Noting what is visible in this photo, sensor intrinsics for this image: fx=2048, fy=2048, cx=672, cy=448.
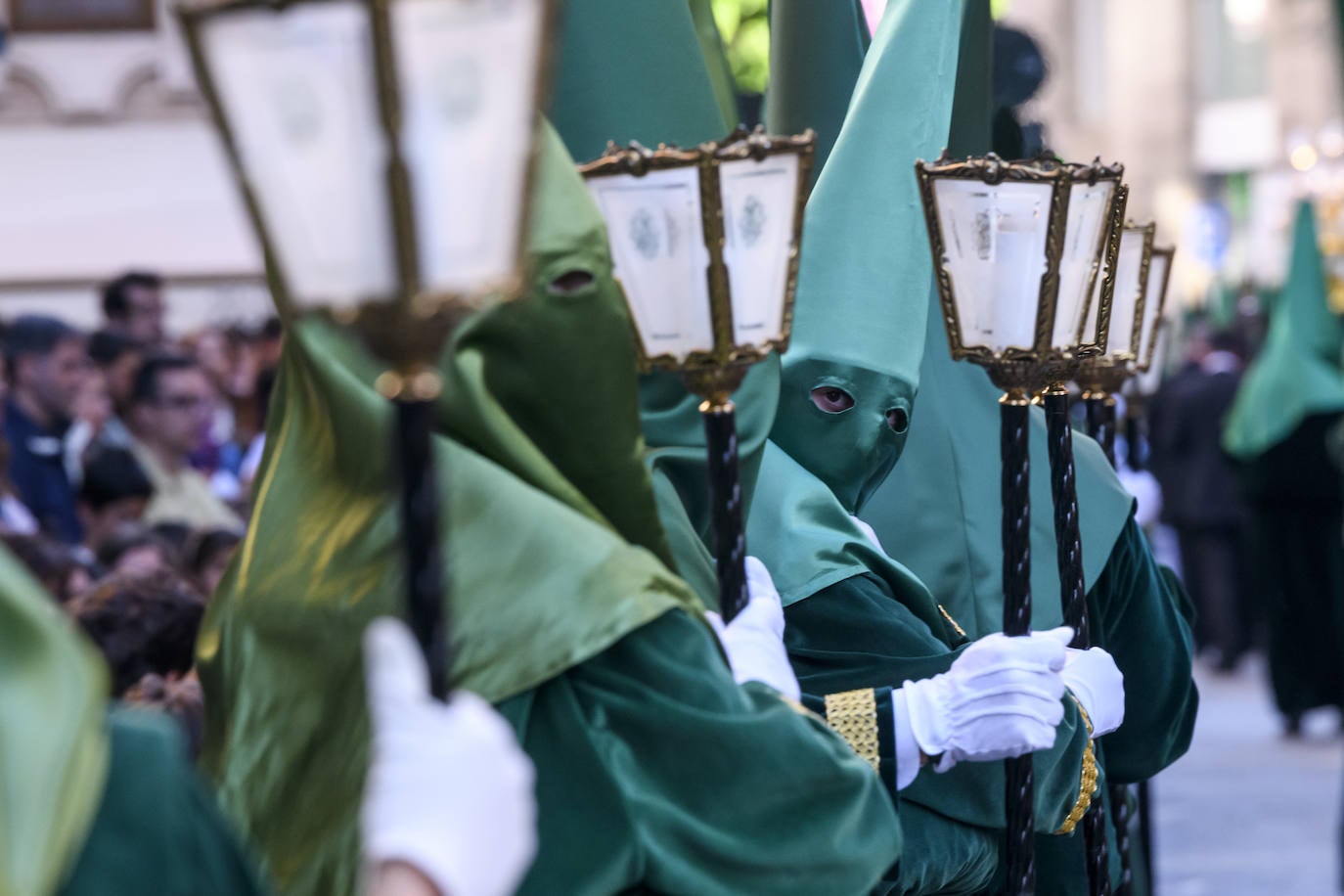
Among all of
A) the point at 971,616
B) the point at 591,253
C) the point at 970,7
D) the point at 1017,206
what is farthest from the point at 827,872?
the point at 970,7

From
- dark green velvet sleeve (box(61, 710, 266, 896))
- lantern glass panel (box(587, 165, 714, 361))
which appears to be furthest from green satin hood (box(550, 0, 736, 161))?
dark green velvet sleeve (box(61, 710, 266, 896))

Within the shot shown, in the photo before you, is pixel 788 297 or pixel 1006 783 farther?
pixel 1006 783

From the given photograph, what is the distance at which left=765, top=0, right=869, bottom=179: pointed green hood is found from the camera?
3.62 meters

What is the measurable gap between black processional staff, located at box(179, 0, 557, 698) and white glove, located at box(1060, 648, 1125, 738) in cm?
190

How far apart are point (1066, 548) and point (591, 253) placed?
1161 millimetres

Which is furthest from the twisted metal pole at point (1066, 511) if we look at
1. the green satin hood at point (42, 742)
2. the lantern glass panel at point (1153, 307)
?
the green satin hood at point (42, 742)

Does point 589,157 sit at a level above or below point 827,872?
above

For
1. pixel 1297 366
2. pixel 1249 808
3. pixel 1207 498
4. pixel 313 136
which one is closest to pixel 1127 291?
pixel 313 136

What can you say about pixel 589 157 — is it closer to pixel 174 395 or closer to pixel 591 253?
pixel 591 253

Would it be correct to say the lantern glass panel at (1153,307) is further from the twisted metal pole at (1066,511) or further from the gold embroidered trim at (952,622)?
the twisted metal pole at (1066,511)

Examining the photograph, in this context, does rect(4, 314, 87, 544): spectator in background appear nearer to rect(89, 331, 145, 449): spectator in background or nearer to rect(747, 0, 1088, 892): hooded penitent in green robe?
rect(89, 331, 145, 449): spectator in background

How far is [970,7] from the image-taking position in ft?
12.6

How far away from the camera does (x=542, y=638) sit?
199cm

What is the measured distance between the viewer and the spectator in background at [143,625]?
309cm
